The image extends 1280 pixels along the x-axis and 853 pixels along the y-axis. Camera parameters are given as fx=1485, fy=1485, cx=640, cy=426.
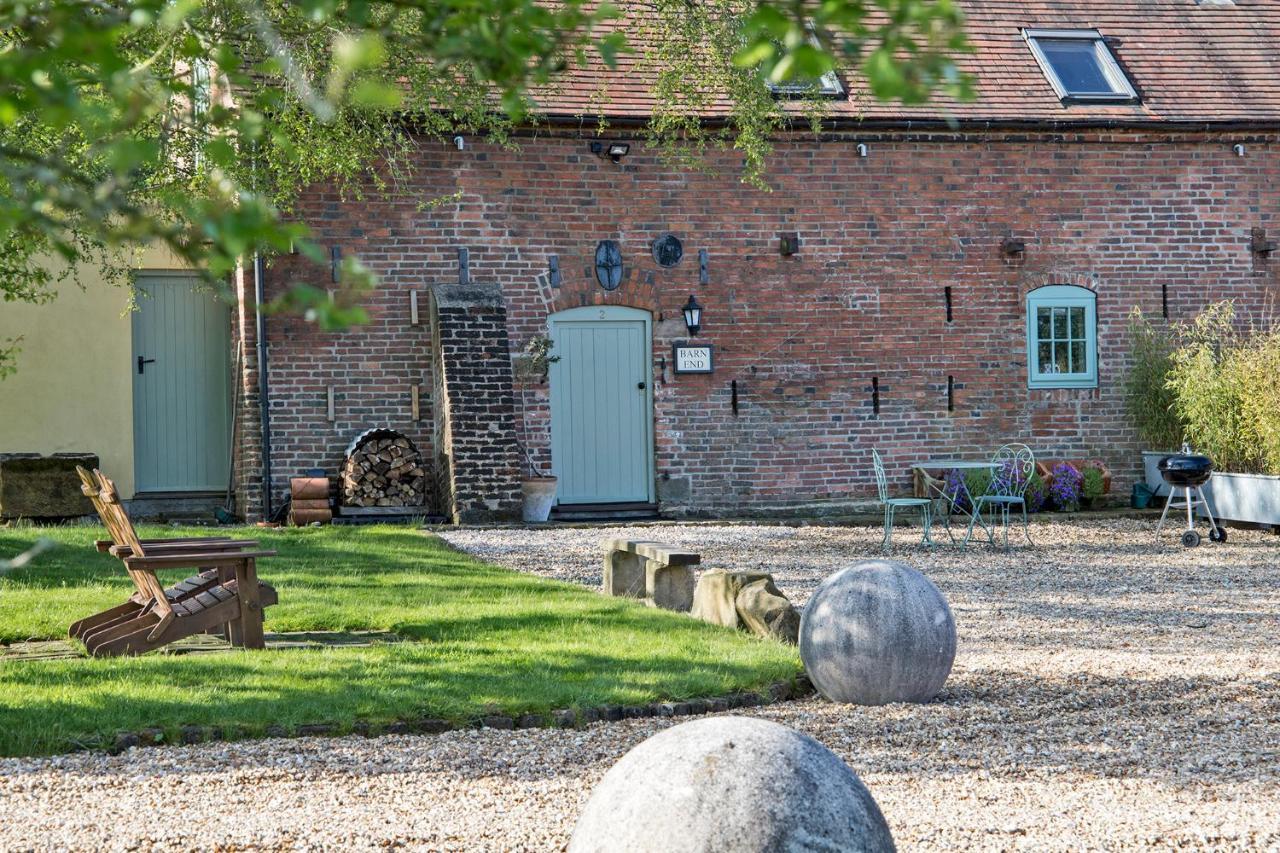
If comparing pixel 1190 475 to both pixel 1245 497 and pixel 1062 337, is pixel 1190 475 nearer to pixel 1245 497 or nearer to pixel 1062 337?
pixel 1245 497

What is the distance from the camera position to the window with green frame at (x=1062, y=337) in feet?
52.5

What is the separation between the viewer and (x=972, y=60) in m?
16.5

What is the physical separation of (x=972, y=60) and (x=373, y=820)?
14.0 metres

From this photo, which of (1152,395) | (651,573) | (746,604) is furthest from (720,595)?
(1152,395)

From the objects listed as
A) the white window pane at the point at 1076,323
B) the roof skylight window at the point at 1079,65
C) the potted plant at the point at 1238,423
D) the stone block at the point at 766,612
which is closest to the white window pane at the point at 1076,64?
the roof skylight window at the point at 1079,65

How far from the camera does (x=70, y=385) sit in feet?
49.8

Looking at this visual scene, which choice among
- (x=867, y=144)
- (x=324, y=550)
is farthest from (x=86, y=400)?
(x=867, y=144)

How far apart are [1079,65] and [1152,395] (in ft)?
12.9

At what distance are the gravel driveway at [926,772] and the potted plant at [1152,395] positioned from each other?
8029mm

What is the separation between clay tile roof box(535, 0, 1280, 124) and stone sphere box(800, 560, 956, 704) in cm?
944

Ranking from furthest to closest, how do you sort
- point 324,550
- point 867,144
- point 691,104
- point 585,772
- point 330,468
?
point 867,144 < point 330,468 < point 691,104 < point 324,550 < point 585,772

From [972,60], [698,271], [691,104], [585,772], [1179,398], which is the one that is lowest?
[585,772]

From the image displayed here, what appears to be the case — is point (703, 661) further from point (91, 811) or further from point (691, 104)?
point (691, 104)

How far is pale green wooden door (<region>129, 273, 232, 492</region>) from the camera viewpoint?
50.8 feet
